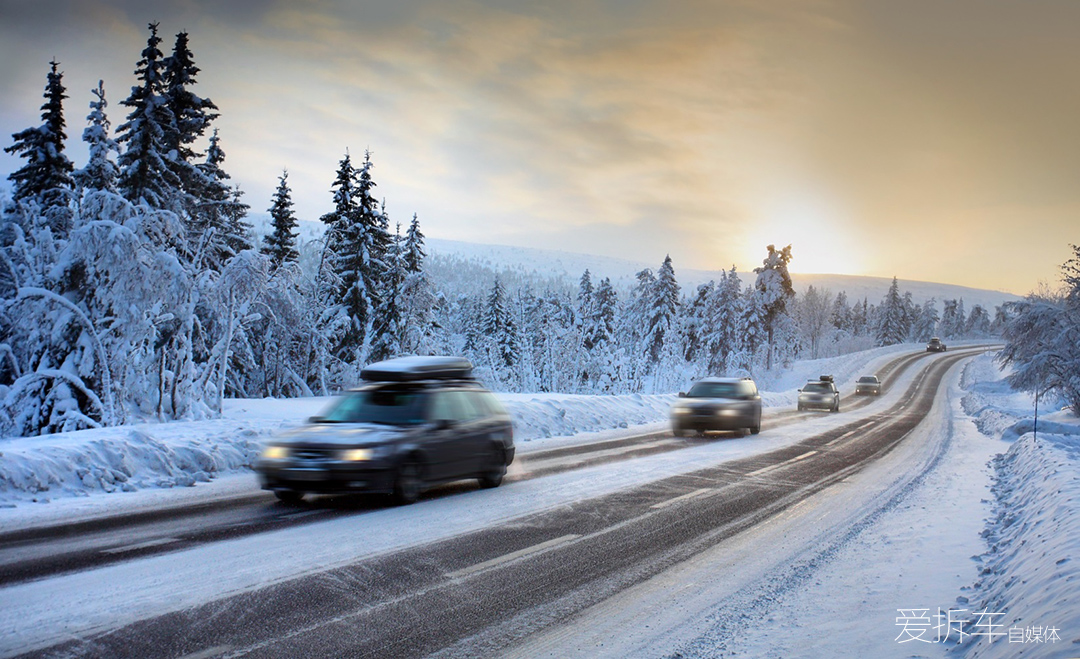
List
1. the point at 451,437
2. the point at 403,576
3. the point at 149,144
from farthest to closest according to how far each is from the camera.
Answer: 1. the point at 149,144
2. the point at 451,437
3. the point at 403,576

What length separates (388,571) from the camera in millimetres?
5988

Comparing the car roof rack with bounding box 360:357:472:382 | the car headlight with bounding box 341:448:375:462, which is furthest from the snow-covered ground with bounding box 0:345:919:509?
the car roof rack with bounding box 360:357:472:382

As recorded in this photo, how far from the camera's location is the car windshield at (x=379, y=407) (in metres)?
9.70

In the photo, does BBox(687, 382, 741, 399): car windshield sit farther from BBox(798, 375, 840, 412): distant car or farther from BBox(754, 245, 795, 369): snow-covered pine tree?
BBox(754, 245, 795, 369): snow-covered pine tree

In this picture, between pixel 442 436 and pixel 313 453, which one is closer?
pixel 313 453

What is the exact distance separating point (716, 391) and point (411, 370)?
13.1 metres

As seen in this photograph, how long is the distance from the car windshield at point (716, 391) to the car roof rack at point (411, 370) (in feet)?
39.0

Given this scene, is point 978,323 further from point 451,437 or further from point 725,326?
point 451,437

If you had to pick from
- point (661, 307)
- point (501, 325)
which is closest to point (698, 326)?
point (661, 307)

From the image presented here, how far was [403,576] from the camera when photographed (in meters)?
5.86

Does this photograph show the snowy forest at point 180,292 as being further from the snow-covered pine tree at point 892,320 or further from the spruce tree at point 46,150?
the snow-covered pine tree at point 892,320

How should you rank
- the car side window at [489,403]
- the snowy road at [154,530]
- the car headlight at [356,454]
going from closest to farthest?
1. the snowy road at [154,530]
2. the car headlight at [356,454]
3. the car side window at [489,403]

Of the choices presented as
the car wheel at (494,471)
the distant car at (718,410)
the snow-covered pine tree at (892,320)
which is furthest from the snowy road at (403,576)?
the snow-covered pine tree at (892,320)

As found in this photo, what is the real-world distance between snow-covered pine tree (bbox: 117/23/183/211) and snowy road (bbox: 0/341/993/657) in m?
25.1
